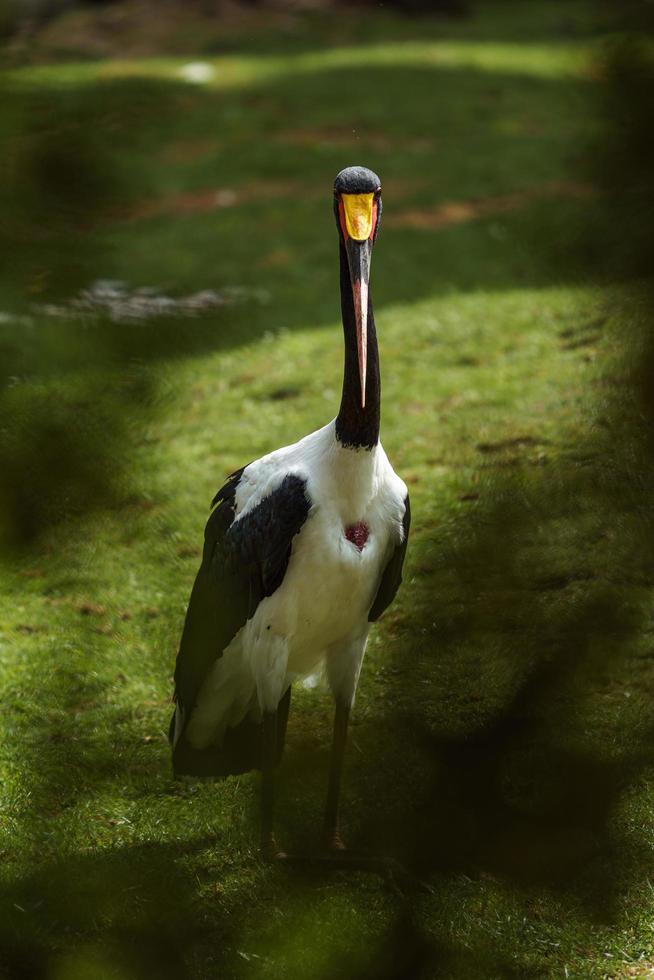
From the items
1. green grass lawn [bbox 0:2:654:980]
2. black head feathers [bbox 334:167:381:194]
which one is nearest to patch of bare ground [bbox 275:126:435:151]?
green grass lawn [bbox 0:2:654:980]

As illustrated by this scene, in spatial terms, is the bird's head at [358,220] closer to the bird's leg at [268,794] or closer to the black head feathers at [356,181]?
the black head feathers at [356,181]

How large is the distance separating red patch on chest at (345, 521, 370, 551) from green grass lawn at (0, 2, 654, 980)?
0.79 ft

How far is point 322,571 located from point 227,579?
1.02ft

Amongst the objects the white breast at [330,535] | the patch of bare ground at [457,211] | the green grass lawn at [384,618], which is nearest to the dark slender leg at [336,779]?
the green grass lawn at [384,618]

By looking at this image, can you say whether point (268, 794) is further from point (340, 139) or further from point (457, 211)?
point (340, 139)

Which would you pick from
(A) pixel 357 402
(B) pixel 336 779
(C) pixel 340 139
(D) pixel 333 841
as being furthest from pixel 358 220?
(C) pixel 340 139

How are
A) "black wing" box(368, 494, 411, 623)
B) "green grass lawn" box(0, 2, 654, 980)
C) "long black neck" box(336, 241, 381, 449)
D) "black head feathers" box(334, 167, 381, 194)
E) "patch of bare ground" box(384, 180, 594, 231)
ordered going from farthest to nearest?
"patch of bare ground" box(384, 180, 594, 231), "black wing" box(368, 494, 411, 623), "long black neck" box(336, 241, 381, 449), "black head feathers" box(334, 167, 381, 194), "green grass lawn" box(0, 2, 654, 980)

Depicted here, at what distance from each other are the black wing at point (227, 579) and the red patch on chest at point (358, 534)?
15cm

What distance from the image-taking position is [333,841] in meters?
3.97

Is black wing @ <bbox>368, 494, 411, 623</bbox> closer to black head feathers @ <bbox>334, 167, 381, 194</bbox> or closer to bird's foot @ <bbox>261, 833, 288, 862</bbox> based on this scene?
bird's foot @ <bbox>261, 833, 288, 862</bbox>

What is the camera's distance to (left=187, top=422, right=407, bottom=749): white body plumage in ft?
11.6

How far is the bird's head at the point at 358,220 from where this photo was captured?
3016 millimetres

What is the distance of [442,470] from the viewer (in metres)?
6.18

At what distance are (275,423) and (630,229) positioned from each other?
5.65 meters
